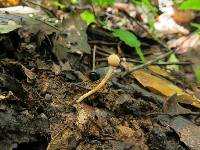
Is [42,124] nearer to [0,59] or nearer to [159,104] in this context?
[0,59]

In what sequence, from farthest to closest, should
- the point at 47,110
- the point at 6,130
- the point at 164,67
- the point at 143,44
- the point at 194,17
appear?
1. the point at 194,17
2. the point at 143,44
3. the point at 164,67
4. the point at 47,110
5. the point at 6,130

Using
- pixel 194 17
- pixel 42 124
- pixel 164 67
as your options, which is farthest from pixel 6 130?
pixel 194 17

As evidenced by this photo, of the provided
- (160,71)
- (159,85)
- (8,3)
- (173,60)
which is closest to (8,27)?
(8,3)

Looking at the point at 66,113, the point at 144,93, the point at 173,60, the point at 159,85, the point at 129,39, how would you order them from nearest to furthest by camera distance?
the point at 66,113 < the point at 144,93 < the point at 159,85 < the point at 129,39 < the point at 173,60

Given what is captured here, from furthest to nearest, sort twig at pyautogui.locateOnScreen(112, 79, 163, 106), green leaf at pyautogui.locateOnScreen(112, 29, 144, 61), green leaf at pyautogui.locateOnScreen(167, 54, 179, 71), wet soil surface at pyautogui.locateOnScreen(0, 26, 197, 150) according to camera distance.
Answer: green leaf at pyautogui.locateOnScreen(167, 54, 179, 71) → green leaf at pyautogui.locateOnScreen(112, 29, 144, 61) → twig at pyautogui.locateOnScreen(112, 79, 163, 106) → wet soil surface at pyautogui.locateOnScreen(0, 26, 197, 150)

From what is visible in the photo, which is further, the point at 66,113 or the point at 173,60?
the point at 173,60

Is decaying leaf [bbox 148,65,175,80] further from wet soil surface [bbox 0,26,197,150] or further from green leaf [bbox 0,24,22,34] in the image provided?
green leaf [bbox 0,24,22,34]

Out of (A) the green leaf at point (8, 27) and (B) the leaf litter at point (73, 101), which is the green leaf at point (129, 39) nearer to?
(B) the leaf litter at point (73, 101)

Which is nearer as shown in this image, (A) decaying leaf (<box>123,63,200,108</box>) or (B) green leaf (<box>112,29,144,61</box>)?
(A) decaying leaf (<box>123,63,200,108</box>)

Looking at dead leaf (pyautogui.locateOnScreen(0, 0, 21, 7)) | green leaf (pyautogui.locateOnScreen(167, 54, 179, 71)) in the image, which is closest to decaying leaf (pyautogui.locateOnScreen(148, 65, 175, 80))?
green leaf (pyautogui.locateOnScreen(167, 54, 179, 71))

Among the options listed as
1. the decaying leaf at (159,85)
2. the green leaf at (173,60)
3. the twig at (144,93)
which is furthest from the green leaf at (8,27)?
the green leaf at (173,60)

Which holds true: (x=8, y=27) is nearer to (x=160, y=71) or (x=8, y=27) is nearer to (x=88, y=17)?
(x=88, y=17)
